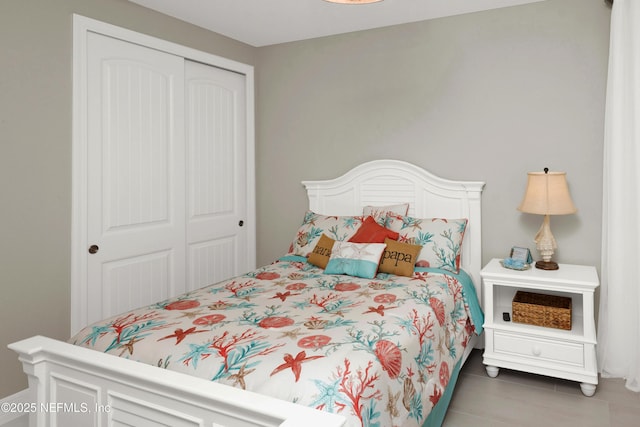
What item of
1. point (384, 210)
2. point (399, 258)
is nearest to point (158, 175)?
point (384, 210)

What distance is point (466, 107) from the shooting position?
128 inches

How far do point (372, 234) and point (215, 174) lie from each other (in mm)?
1482

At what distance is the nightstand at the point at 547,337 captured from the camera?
2547mm

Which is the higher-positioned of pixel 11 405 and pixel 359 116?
pixel 359 116

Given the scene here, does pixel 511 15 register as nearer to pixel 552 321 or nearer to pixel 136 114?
pixel 552 321

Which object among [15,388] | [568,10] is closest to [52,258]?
[15,388]

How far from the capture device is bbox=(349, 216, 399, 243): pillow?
3.00 metres

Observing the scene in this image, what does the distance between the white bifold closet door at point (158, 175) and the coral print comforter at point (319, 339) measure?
0.85 m

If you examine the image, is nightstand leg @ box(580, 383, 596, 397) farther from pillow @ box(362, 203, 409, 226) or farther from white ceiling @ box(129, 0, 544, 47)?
white ceiling @ box(129, 0, 544, 47)

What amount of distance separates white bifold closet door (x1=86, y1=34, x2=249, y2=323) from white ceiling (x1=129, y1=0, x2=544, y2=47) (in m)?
0.33

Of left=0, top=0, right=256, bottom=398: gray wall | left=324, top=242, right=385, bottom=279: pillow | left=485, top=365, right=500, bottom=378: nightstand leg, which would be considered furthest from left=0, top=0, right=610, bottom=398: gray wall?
left=324, top=242, right=385, bottom=279: pillow

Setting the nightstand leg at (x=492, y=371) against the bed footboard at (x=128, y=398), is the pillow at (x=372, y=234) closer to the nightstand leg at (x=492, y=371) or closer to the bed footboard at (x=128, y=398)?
the nightstand leg at (x=492, y=371)

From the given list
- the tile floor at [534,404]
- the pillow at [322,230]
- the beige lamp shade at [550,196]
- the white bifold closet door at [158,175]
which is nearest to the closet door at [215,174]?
the white bifold closet door at [158,175]

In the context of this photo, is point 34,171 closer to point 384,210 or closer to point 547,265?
point 384,210
